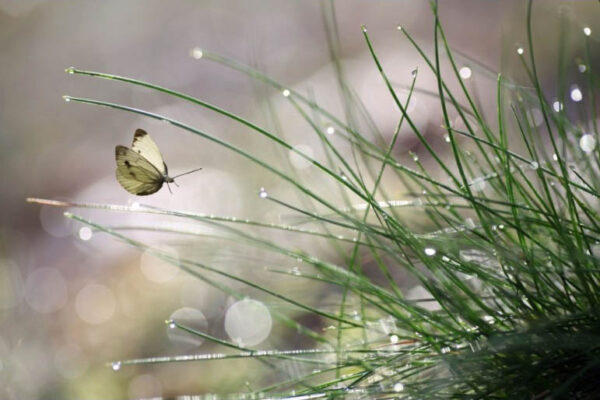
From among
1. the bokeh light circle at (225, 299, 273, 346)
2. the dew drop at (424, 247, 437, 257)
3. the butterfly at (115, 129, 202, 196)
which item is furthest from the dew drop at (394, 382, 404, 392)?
the bokeh light circle at (225, 299, 273, 346)

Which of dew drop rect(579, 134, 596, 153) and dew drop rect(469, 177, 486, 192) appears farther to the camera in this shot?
dew drop rect(579, 134, 596, 153)

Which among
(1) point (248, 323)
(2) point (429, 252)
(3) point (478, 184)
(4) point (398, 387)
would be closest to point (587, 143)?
(3) point (478, 184)

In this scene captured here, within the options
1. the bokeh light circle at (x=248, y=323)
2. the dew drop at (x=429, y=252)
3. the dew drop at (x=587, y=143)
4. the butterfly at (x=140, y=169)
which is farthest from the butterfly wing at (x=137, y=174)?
the bokeh light circle at (x=248, y=323)

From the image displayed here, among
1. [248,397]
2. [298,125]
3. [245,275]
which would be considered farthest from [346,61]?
[248,397]

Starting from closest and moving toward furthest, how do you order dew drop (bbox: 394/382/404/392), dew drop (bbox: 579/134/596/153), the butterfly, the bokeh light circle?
dew drop (bbox: 394/382/404/392) → the butterfly → dew drop (bbox: 579/134/596/153) → the bokeh light circle

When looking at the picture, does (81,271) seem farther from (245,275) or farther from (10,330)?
(245,275)

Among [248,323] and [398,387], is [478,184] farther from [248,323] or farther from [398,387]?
[248,323]

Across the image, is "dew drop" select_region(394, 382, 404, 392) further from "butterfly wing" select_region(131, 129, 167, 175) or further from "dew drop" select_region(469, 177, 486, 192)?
"butterfly wing" select_region(131, 129, 167, 175)

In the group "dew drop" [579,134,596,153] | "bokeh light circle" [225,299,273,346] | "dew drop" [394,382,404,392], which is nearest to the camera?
"dew drop" [394,382,404,392]

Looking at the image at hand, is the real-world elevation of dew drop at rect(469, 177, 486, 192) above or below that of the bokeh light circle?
below
